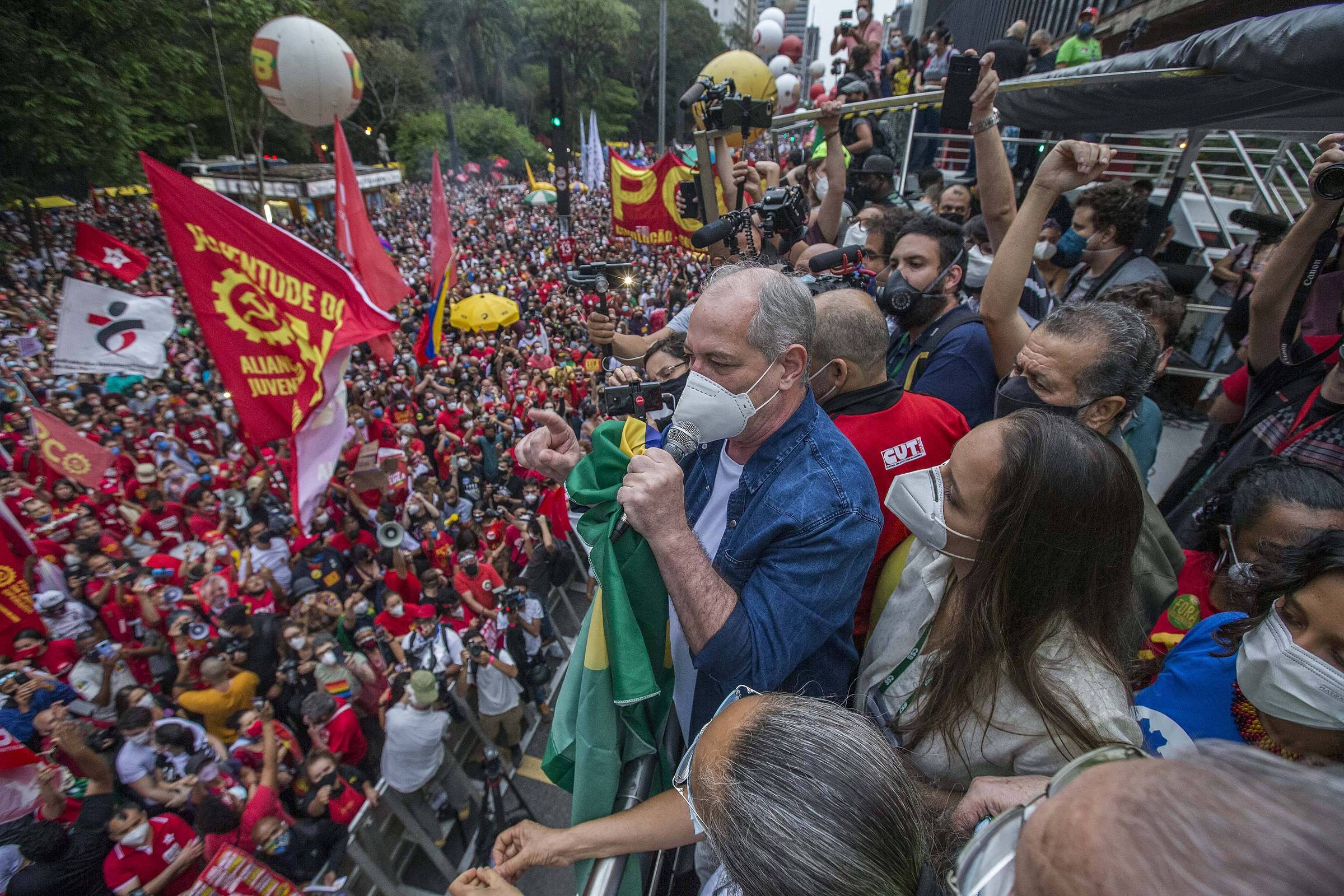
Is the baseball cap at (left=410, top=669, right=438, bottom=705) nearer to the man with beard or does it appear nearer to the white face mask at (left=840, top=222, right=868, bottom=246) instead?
the man with beard

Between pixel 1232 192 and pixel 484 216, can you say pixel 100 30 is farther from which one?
pixel 1232 192

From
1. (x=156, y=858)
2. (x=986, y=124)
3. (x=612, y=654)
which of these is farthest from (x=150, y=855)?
(x=986, y=124)

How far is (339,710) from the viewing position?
4953mm

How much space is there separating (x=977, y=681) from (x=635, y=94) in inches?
Answer: 2442

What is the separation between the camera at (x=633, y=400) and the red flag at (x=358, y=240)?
22.0 feet

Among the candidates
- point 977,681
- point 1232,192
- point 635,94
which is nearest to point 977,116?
point 977,681

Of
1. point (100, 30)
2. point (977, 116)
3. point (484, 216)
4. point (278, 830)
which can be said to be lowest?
point (278, 830)

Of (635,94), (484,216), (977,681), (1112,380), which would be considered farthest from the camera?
(635,94)

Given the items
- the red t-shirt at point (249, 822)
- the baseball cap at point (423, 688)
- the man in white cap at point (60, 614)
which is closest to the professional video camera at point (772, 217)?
the baseball cap at point (423, 688)

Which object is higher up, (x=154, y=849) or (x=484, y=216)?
→ (x=484, y=216)

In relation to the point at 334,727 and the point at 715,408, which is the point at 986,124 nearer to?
the point at 715,408

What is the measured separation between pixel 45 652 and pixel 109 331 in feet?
11.3

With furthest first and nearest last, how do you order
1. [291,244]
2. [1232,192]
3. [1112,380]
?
[1232,192] < [291,244] < [1112,380]

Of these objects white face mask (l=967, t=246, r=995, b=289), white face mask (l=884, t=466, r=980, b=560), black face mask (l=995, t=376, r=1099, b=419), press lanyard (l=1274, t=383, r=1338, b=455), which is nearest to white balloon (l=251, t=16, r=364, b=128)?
white face mask (l=967, t=246, r=995, b=289)
